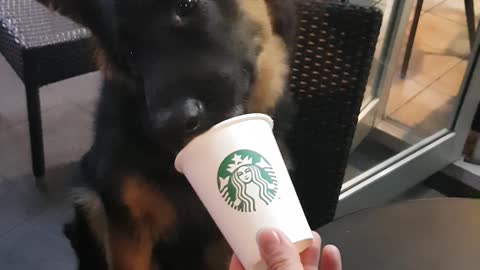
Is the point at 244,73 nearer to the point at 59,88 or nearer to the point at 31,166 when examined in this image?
the point at 31,166

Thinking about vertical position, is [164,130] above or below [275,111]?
above

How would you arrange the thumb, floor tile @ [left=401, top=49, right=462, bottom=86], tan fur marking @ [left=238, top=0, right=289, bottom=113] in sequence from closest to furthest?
1. the thumb
2. tan fur marking @ [left=238, top=0, right=289, bottom=113]
3. floor tile @ [left=401, top=49, right=462, bottom=86]

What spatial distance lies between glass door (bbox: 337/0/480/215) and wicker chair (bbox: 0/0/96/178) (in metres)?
0.85

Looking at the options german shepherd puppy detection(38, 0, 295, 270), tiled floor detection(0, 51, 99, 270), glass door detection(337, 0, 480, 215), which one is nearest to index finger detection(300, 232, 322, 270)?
german shepherd puppy detection(38, 0, 295, 270)

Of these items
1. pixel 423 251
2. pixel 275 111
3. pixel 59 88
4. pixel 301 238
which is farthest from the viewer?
pixel 59 88

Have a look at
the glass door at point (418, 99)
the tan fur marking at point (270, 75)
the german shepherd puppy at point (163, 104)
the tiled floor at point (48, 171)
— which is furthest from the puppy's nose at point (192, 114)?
the glass door at point (418, 99)

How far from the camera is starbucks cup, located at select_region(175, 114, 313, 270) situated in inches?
26.5

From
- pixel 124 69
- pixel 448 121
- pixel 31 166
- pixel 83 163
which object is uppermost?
pixel 124 69

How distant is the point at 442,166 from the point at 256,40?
1216 millimetres

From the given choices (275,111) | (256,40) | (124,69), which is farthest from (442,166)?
(124,69)

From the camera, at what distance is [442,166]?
2072 mm

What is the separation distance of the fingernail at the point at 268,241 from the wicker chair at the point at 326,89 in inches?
21.6

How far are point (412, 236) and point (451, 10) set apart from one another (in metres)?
1.30

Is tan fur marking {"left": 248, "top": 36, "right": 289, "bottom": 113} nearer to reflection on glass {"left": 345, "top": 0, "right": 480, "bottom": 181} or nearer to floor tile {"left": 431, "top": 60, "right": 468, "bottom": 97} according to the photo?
reflection on glass {"left": 345, "top": 0, "right": 480, "bottom": 181}
